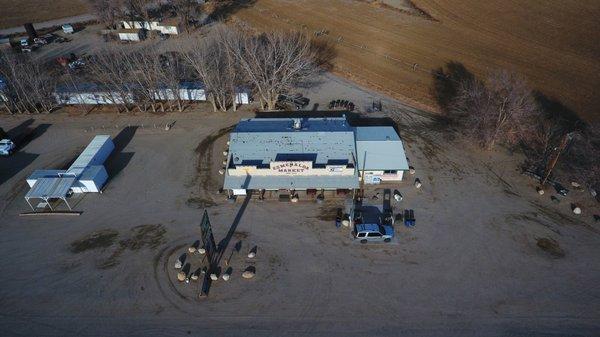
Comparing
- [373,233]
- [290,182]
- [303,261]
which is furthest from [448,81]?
[303,261]

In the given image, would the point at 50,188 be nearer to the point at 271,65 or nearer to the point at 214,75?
the point at 214,75

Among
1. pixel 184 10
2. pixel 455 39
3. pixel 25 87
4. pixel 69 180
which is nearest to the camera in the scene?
pixel 69 180

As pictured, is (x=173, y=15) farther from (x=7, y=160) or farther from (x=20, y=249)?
(x=20, y=249)

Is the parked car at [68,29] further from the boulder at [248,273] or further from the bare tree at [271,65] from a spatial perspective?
the boulder at [248,273]

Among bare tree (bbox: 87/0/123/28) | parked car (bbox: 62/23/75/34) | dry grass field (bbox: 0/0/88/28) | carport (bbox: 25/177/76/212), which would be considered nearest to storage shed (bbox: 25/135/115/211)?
carport (bbox: 25/177/76/212)

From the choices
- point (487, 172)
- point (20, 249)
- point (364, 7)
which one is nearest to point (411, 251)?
point (487, 172)

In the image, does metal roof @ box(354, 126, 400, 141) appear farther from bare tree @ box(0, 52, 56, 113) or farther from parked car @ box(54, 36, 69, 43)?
parked car @ box(54, 36, 69, 43)
